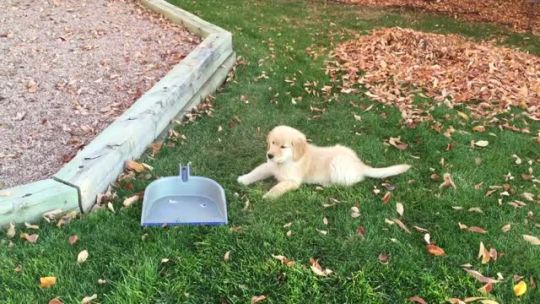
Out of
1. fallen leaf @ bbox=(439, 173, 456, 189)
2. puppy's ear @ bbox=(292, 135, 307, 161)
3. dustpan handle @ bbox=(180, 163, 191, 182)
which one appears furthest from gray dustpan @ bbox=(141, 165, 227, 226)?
fallen leaf @ bbox=(439, 173, 456, 189)

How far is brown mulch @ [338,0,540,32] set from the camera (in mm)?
Answer: 11969

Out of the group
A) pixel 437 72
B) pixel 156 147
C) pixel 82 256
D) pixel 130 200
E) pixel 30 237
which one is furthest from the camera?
pixel 437 72

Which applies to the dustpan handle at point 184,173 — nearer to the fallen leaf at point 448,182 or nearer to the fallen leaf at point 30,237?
the fallen leaf at point 30,237

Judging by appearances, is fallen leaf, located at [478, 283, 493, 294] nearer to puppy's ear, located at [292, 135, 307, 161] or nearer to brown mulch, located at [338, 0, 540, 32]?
puppy's ear, located at [292, 135, 307, 161]

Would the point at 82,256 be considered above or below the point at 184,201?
above

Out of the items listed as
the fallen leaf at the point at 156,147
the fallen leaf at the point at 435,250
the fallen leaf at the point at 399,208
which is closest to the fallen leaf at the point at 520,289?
the fallen leaf at the point at 435,250

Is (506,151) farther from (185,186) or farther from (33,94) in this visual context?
(33,94)

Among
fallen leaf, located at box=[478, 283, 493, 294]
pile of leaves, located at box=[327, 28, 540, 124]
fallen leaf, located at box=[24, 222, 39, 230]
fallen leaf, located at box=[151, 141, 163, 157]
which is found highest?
fallen leaf, located at box=[478, 283, 493, 294]

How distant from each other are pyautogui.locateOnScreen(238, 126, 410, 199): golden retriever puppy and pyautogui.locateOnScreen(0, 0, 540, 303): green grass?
0.10 meters

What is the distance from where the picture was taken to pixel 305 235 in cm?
402

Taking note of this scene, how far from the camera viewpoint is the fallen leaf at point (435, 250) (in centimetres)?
388

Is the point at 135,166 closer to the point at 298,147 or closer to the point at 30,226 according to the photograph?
the point at 30,226

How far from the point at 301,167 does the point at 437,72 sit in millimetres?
3788

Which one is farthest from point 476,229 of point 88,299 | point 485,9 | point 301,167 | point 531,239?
point 485,9
